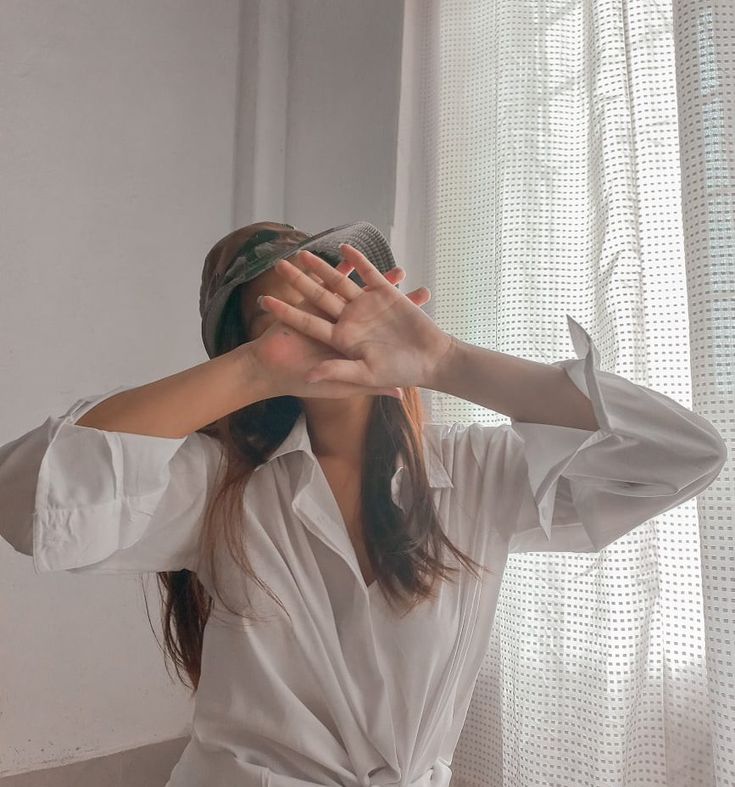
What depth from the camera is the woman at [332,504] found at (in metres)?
0.82

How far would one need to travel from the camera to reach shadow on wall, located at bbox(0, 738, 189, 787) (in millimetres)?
1380

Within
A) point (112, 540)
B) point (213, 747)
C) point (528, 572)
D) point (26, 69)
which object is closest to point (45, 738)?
point (213, 747)

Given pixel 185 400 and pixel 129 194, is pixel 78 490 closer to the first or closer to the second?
pixel 185 400

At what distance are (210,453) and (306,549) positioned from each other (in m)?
0.17

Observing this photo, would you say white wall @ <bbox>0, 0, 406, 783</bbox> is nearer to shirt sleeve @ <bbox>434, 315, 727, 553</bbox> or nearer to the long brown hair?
the long brown hair

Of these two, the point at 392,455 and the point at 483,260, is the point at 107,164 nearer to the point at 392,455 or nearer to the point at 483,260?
the point at 483,260

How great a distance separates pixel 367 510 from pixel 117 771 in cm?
87

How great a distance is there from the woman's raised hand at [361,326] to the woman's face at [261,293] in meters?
0.04

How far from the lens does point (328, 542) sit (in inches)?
35.9

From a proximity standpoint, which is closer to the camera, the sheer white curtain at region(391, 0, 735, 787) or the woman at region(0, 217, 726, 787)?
the woman at region(0, 217, 726, 787)

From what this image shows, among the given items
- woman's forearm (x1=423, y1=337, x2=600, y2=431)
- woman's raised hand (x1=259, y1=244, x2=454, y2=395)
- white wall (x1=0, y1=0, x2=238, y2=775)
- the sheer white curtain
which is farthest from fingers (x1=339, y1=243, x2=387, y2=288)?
white wall (x1=0, y1=0, x2=238, y2=775)

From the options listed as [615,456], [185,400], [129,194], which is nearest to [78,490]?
[185,400]

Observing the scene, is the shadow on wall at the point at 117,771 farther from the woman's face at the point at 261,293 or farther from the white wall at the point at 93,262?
the woman's face at the point at 261,293

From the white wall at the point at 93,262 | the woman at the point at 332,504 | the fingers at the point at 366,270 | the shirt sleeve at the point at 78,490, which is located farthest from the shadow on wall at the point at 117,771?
the fingers at the point at 366,270
